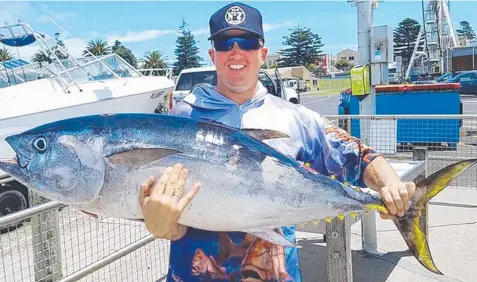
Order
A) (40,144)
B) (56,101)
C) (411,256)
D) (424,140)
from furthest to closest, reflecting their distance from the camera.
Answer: (424,140), (56,101), (411,256), (40,144)

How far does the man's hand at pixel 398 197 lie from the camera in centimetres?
164

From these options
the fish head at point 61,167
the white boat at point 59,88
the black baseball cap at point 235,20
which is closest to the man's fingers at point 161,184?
the fish head at point 61,167

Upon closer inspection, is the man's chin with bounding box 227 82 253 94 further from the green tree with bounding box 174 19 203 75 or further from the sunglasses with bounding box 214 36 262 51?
the green tree with bounding box 174 19 203 75

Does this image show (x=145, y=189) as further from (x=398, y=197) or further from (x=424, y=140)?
(x=424, y=140)

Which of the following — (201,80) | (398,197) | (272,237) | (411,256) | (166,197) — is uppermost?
(201,80)

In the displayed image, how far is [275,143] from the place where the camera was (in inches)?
70.9

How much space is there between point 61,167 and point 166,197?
0.36 m

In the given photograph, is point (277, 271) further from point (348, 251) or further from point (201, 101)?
point (348, 251)

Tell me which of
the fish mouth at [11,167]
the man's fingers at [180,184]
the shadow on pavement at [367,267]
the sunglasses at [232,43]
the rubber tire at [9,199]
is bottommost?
the shadow on pavement at [367,267]

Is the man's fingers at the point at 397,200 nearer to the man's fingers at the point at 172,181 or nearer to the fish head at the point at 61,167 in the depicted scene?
the man's fingers at the point at 172,181

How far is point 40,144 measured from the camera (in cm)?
153

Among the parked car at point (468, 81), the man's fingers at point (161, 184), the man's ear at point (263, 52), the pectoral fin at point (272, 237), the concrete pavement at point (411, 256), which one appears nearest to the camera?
the man's fingers at point (161, 184)

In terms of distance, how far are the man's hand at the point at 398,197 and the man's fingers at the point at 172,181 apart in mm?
716

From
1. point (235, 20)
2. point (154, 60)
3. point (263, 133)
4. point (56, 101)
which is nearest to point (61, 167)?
point (263, 133)
